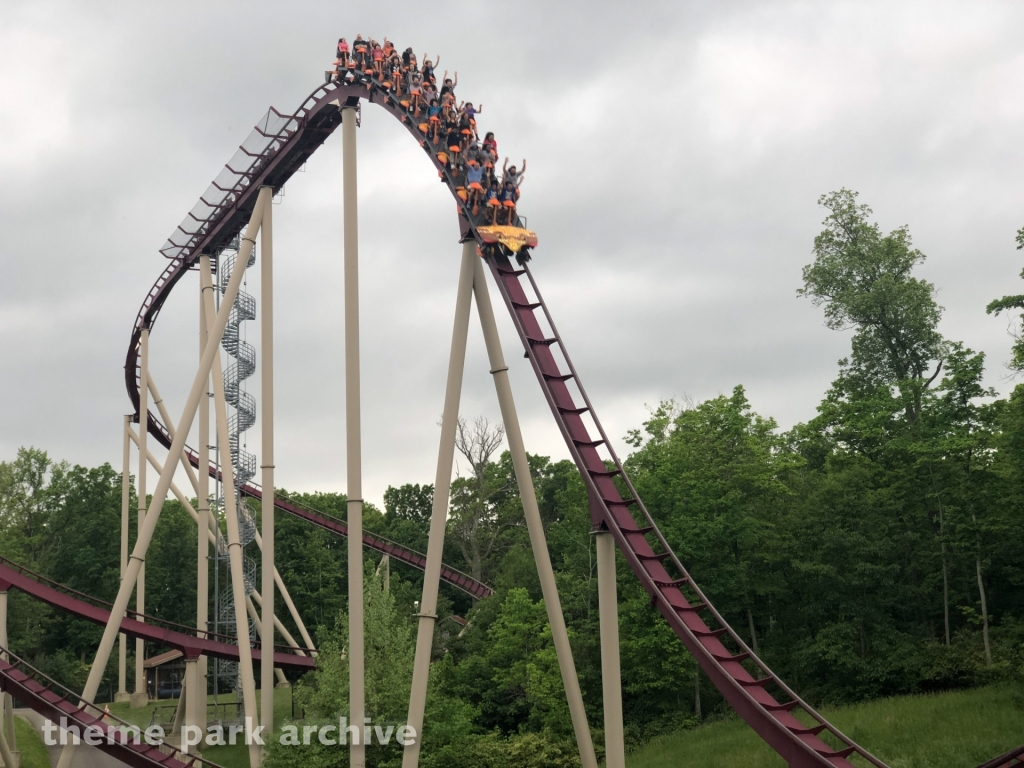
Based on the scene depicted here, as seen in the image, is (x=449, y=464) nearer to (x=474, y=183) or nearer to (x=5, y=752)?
(x=474, y=183)

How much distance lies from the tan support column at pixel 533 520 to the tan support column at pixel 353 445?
226 centimetres

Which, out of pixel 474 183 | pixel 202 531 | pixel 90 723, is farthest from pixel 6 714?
pixel 474 183

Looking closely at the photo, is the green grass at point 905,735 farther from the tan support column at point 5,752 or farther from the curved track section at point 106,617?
the tan support column at point 5,752

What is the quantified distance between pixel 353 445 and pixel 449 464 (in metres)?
1.91

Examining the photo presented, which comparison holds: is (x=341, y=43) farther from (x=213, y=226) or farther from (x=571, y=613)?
(x=571, y=613)

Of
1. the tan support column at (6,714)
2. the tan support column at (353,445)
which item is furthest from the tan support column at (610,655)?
the tan support column at (6,714)

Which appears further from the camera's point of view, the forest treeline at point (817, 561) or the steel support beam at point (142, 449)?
the steel support beam at point (142, 449)

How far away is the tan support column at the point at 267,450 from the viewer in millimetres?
19906

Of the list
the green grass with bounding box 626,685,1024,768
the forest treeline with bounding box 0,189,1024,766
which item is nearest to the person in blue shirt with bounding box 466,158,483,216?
the forest treeline with bounding box 0,189,1024,766

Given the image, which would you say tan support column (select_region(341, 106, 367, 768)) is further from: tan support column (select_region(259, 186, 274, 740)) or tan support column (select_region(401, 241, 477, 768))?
tan support column (select_region(259, 186, 274, 740))

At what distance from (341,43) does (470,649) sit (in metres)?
18.1

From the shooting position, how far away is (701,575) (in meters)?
27.8

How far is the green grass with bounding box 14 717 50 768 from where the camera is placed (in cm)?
2530

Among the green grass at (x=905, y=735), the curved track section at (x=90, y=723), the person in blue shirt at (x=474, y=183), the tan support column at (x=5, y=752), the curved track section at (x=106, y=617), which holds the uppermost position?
the person in blue shirt at (x=474, y=183)
